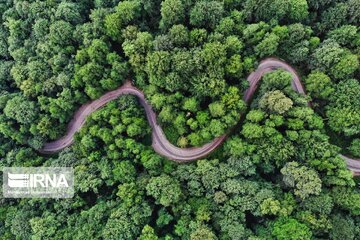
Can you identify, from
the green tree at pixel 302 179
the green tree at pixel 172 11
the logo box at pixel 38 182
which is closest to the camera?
the green tree at pixel 302 179

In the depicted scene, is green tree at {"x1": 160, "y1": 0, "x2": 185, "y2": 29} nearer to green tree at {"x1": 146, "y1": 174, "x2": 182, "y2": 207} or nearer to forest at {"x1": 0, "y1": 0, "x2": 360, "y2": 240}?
forest at {"x1": 0, "y1": 0, "x2": 360, "y2": 240}

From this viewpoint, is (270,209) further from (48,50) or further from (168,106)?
(48,50)

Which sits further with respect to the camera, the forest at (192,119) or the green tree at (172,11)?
the green tree at (172,11)

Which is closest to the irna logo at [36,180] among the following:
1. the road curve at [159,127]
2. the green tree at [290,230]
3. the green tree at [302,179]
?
the road curve at [159,127]

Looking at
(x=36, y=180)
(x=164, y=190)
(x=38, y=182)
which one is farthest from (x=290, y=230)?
(x=36, y=180)

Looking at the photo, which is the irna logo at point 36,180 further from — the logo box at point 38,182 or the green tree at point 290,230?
the green tree at point 290,230

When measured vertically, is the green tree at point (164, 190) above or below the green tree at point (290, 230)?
above

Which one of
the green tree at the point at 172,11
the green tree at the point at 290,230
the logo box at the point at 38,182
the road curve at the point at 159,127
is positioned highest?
the green tree at the point at 172,11
